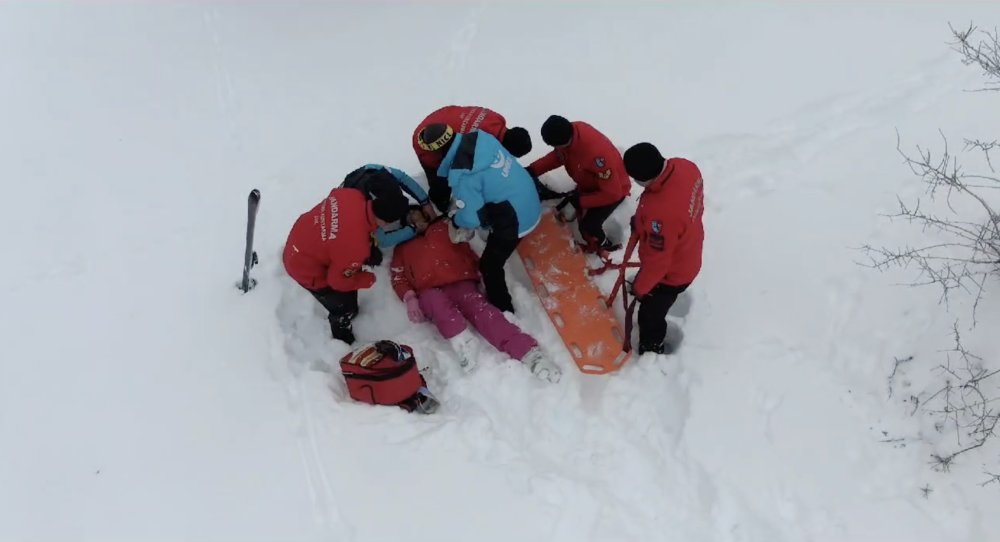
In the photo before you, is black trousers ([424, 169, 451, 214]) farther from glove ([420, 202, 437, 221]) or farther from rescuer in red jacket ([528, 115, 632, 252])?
rescuer in red jacket ([528, 115, 632, 252])

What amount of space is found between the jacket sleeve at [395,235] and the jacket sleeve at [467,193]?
0.59 m

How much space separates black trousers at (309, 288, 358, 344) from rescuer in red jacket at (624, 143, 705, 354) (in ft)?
5.72

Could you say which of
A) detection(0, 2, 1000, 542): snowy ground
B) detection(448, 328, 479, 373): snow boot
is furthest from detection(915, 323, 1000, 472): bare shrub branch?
detection(448, 328, 479, 373): snow boot

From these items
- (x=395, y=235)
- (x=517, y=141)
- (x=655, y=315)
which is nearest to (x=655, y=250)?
(x=655, y=315)

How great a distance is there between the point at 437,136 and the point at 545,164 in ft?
2.82

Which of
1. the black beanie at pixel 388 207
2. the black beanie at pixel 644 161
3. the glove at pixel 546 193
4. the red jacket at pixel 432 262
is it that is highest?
the glove at pixel 546 193

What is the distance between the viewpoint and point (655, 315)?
3.99 metres

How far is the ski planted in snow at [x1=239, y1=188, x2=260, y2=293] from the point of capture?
4.19m

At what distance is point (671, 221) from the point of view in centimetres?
341

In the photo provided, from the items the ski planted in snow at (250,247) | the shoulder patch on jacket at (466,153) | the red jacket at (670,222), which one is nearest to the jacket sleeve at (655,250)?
the red jacket at (670,222)

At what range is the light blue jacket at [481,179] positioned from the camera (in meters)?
3.92

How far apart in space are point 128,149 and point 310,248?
2.91 meters

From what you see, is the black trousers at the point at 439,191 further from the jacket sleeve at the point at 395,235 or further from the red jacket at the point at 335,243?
the red jacket at the point at 335,243

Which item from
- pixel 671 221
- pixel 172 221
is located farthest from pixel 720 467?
pixel 172 221
